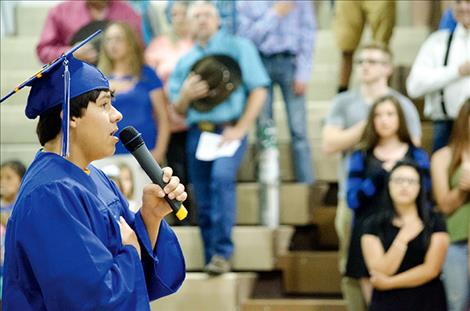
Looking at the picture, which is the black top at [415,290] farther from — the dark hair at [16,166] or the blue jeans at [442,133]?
the dark hair at [16,166]

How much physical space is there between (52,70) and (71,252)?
48 centimetres

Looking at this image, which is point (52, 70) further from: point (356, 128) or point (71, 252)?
point (356, 128)

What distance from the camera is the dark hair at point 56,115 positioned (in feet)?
9.35

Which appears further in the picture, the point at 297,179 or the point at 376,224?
the point at 297,179

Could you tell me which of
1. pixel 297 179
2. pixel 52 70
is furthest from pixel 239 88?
pixel 52 70

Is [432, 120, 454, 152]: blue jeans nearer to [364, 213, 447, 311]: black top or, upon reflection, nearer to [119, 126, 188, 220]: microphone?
[364, 213, 447, 311]: black top

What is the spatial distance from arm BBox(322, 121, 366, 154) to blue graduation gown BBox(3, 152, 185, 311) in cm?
260

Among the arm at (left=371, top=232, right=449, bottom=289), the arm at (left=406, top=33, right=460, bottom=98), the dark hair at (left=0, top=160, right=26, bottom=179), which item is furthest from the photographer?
the dark hair at (left=0, top=160, right=26, bottom=179)

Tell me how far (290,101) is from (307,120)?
24.6 inches

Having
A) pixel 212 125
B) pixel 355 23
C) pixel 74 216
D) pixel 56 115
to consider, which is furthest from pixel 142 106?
pixel 74 216

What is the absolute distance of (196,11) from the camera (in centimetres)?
574

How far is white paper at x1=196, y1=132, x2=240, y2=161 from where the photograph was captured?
564 cm

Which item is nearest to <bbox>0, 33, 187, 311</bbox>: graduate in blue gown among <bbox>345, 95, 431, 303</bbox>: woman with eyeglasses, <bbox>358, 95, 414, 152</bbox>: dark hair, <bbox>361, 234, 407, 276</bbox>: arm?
<bbox>361, 234, 407, 276</bbox>: arm

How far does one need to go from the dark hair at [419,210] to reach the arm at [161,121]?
1.30 m
